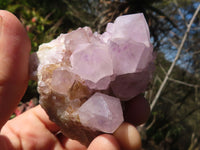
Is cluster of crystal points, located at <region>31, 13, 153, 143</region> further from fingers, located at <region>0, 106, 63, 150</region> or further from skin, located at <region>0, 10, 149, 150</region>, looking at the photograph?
fingers, located at <region>0, 106, 63, 150</region>

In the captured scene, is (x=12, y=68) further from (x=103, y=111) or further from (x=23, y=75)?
(x=103, y=111)

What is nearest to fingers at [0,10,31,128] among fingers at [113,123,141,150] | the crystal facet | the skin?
the skin

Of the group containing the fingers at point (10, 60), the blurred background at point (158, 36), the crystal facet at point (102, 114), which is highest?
the fingers at point (10, 60)

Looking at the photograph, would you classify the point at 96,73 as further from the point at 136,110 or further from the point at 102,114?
the point at 136,110

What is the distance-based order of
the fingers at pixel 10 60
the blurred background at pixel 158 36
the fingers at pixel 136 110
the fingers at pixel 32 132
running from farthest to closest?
the blurred background at pixel 158 36, the fingers at pixel 32 132, the fingers at pixel 136 110, the fingers at pixel 10 60

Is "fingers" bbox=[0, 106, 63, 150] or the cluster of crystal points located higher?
the cluster of crystal points

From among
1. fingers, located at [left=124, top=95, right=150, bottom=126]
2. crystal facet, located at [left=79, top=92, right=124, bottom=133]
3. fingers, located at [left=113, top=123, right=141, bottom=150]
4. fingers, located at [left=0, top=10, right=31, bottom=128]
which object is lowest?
fingers, located at [left=124, top=95, right=150, bottom=126]

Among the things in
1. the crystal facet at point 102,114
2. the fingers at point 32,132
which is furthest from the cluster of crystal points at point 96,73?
the fingers at point 32,132

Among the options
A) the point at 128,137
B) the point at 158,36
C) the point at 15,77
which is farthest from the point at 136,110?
the point at 158,36

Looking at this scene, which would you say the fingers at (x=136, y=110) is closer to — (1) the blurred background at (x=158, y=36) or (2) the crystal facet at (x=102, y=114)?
(2) the crystal facet at (x=102, y=114)
